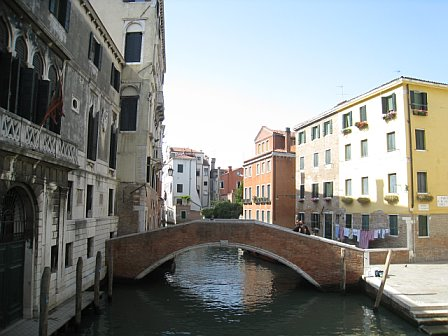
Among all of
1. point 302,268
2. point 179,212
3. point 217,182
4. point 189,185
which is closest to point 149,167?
point 302,268

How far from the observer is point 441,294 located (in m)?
11.1

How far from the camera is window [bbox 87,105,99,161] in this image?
1315cm

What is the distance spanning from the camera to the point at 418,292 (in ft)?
37.6

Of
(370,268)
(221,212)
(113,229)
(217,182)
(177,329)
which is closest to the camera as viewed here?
(177,329)

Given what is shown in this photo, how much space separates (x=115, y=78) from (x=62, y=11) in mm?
5578

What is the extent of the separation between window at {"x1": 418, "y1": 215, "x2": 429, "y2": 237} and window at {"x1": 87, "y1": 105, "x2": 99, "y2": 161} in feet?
40.7

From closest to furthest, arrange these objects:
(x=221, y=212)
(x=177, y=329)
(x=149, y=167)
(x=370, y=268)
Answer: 1. (x=177, y=329)
2. (x=370, y=268)
3. (x=149, y=167)
4. (x=221, y=212)

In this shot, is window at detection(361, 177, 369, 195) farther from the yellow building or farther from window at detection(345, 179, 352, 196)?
window at detection(345, 179, 352, 196)

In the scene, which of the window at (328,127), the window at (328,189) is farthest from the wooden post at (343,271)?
the window at (328,127)

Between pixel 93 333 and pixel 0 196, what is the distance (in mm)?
4215

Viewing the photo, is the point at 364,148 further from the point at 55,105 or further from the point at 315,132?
the point at 55,105

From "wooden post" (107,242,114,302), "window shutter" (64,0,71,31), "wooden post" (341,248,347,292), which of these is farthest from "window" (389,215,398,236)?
"window shutter" (64,0,71,31)

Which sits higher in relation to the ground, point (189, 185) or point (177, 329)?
point (189, 185)

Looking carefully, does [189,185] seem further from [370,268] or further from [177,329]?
[177,329]
